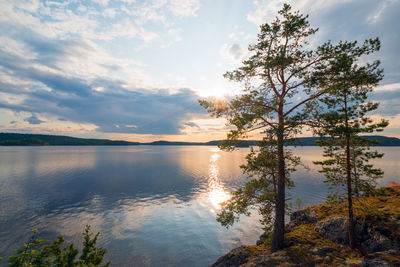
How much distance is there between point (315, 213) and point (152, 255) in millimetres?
19963

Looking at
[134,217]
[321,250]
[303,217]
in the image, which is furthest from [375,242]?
[134,217]

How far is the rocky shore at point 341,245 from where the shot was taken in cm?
1267

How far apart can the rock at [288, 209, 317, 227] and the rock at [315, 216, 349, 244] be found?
3.37 metres

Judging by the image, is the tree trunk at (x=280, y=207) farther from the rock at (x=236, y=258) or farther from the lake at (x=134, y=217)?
the lake at (x=134, y=217)

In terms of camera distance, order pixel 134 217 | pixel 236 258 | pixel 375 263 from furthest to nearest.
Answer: pixel 134 217 < pixel 236 258 < pixel 375 263

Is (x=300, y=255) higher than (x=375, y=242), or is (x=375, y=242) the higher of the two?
(x=375, y=242)

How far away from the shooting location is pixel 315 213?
22.4m

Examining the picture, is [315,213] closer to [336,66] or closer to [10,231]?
[336,66]

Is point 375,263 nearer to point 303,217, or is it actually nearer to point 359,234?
point 359,234

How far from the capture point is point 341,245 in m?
15.0

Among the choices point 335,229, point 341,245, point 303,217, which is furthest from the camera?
point 303,217

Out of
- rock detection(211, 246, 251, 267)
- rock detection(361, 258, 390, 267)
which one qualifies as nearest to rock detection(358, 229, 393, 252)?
rock detection(361, 258, 390, 267)

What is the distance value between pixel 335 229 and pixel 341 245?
5.07 ft

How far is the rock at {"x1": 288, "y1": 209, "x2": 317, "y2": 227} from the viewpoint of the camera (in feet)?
69.5
